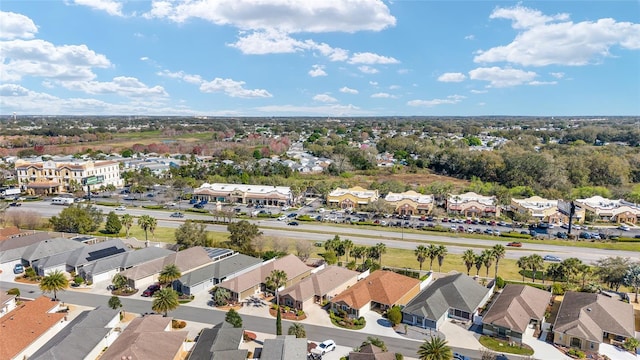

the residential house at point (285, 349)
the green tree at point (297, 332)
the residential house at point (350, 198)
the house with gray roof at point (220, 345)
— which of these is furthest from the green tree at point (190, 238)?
the residential house at point (350, 198)

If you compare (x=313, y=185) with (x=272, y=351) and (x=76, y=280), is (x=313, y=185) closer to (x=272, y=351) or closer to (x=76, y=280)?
(x=76, y=280)

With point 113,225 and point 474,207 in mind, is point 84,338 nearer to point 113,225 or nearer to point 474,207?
point 113,225

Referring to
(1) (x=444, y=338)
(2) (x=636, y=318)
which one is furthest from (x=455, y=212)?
(1) (x=444, y=338)

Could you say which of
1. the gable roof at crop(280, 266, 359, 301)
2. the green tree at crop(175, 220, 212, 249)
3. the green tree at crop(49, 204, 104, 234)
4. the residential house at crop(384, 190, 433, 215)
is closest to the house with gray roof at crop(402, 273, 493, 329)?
the gable roof at crop(280, 266, 359, 301)

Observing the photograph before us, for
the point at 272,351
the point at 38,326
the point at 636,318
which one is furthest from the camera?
the point at 636,318

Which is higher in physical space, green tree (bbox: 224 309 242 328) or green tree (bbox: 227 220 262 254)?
green tree (bbox: 227 220 262 254)

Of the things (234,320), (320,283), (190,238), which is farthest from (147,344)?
(190,238)

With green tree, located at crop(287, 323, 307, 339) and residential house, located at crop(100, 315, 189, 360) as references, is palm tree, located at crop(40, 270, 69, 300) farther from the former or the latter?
green tree, located at crop(287, 323, 307, 339)
